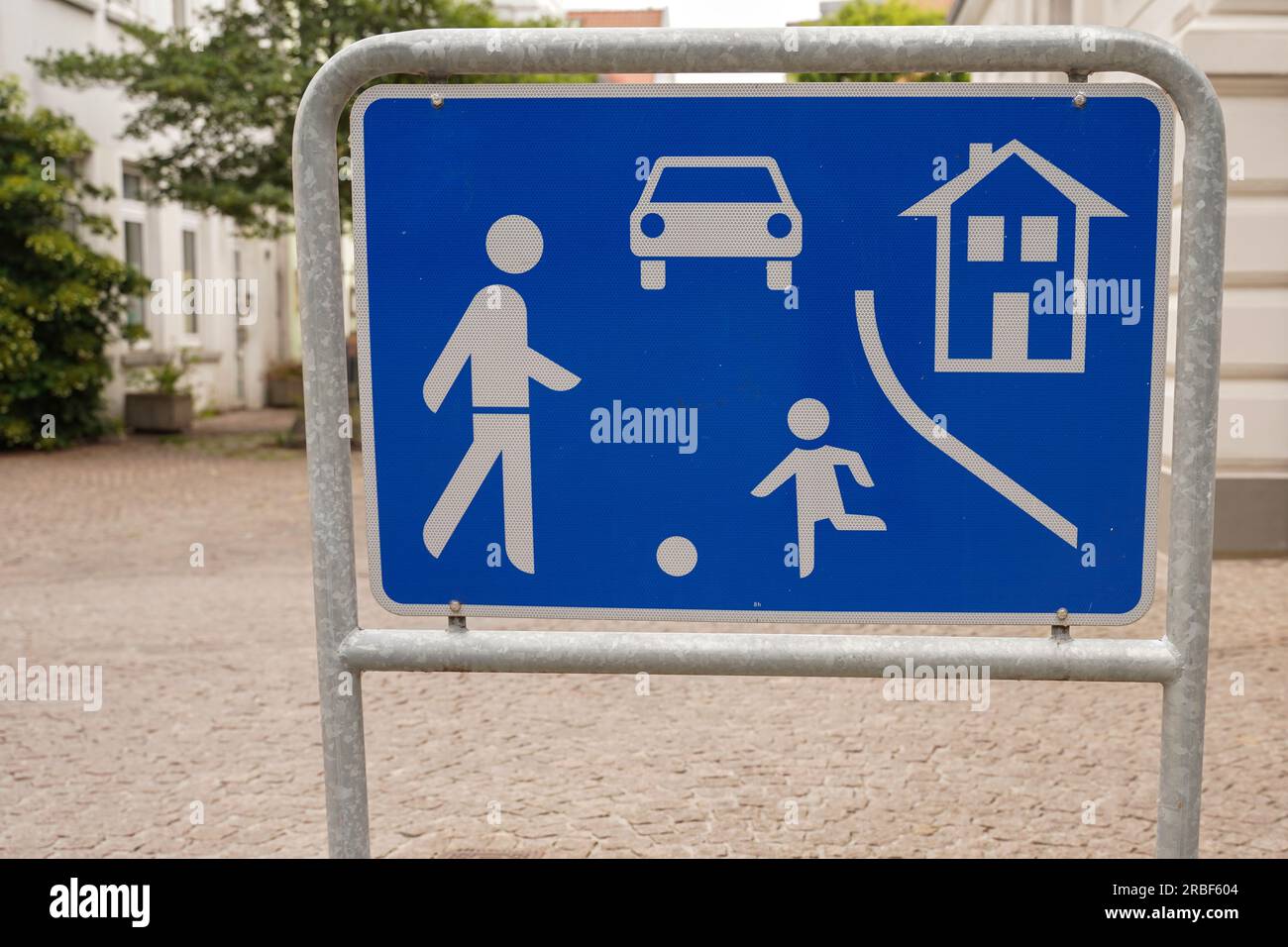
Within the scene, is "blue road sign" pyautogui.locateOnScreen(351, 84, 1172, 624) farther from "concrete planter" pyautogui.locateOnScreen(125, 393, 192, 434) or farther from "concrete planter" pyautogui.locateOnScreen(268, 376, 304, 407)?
"concrete planter" pyautogui.locateOnScreen(268, 376, 304, 407)

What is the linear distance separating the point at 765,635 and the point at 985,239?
1.86 feet

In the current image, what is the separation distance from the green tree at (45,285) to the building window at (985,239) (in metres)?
14.6

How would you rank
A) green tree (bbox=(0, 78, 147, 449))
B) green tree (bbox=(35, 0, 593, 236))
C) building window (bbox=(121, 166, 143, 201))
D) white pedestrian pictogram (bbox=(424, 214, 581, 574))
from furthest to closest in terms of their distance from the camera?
building window (bbox=(121, 166, 143, 201)), green tree (bbox=(35, 0, 593, 236)), green tree (bbox=(0, 78, 147, 449)), white pedestrian pictogram (bbox=(424, 214, 581, 574))

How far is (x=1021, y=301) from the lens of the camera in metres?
1.58

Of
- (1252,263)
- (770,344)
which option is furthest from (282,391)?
(770,344)

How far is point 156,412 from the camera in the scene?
17.4 m

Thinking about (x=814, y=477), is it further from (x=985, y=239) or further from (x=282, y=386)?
(x=282, y=386)

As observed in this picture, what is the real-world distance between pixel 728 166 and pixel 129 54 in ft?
50.3

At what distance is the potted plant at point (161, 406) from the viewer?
17375mm

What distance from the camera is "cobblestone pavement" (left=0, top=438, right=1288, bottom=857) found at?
11.8 feet

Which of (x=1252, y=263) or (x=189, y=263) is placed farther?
(x=189, y=263)

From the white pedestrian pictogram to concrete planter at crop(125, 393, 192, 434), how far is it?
16.9 m

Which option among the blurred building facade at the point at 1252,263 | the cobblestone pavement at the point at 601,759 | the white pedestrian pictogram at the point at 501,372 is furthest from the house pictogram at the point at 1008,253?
the blurred building facade at the point at 1252,263

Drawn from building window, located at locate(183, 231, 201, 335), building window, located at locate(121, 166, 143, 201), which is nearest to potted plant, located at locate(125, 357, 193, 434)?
building window, located at locate(121, 166, 143, 201)
